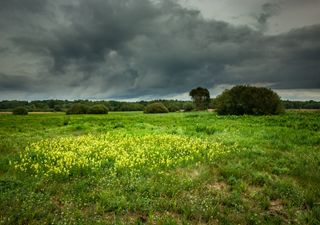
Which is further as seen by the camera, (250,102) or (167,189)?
(250,102)

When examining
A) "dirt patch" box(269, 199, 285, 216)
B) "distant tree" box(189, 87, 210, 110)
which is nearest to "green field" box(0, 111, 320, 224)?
"dirt patch" box(269, 199, 285, 216)

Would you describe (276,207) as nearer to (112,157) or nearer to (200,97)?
(112,157)

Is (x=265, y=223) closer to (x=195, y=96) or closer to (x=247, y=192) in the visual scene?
(x=247, y=192)

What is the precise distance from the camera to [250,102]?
46594mm

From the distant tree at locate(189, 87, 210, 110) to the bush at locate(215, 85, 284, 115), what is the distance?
1223 inches

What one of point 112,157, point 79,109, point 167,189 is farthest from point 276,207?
point 79,109

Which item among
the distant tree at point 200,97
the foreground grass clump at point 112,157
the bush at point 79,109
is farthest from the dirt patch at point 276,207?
the bush at point 79,109

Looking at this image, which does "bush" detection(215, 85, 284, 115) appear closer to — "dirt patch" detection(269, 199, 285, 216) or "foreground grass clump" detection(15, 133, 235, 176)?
"foreground grass clump" detection(15, 133, 235, 176)

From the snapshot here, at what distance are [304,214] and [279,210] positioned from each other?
2.11 feet

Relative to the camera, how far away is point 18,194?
8430 millimetres

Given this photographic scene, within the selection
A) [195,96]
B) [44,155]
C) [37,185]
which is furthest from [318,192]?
[195,96]

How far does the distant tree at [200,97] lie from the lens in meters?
80.4

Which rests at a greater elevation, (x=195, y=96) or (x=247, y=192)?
(x=195, y=96)

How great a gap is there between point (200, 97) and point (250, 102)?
115 feet
